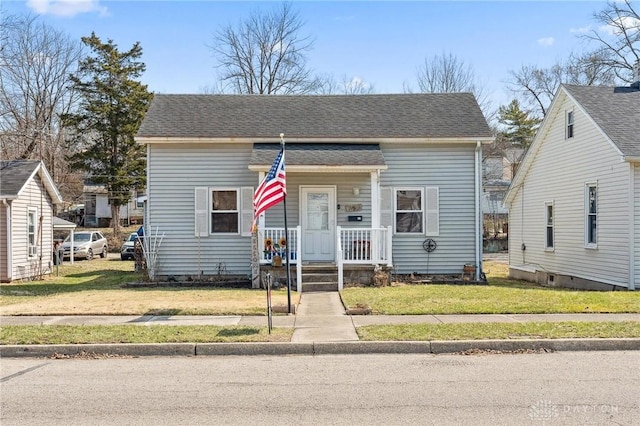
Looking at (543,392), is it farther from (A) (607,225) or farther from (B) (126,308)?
(A) (607,225)

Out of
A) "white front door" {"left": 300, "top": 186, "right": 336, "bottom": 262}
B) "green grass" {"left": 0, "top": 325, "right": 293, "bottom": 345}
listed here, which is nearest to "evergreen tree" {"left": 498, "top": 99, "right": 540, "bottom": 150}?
"white front door" {"left": 300, "top": 186, "right": 336, "bottom": 262}

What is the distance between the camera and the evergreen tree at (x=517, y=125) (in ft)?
170

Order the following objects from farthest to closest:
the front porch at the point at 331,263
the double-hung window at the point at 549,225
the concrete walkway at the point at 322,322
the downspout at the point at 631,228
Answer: the double-hung window at the point at 549,225
the front porch at the point at 331,263
the downspout at the point at 631,228
the concrete walkway at the point at 322,322

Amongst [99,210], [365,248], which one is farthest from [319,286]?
[99,210]

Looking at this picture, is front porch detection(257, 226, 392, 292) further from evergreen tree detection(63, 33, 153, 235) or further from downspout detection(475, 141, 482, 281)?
evergreen tree detection(63, 33, 153, 235)

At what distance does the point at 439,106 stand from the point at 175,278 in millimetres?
9857

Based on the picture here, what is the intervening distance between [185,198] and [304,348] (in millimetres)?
9724

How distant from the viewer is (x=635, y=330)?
8852mm

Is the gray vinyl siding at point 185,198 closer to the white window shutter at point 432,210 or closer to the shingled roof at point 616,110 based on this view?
the white window shutter at point 432,210

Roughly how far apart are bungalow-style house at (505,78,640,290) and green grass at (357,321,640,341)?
6.37 m

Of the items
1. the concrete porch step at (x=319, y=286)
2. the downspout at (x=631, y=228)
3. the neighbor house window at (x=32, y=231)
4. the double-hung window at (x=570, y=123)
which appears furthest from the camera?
the neighbor house window at (x=32, y=231)

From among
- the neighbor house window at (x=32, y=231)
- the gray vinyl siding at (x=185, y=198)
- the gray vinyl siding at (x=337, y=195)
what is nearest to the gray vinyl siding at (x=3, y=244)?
the neighbor house window at (x=32, y=231)

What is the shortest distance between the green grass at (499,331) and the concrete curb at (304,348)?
0.70ft

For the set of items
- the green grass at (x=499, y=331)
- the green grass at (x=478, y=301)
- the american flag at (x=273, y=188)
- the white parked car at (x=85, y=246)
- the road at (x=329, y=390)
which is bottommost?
the road at (x=329, y=390)
